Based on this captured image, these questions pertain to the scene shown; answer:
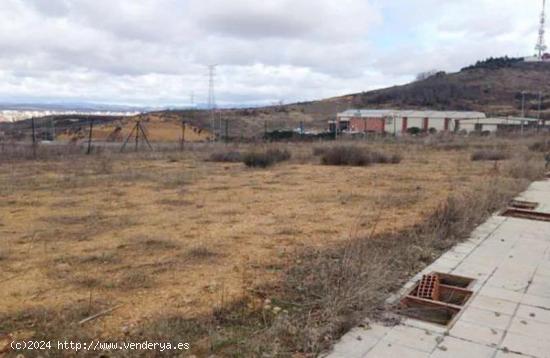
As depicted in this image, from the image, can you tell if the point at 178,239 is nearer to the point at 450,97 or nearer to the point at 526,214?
the point at 526,214

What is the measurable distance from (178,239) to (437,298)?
331 cm

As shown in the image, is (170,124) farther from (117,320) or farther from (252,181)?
(117,320)

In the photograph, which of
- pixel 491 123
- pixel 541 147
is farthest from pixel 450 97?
pixel 541 147

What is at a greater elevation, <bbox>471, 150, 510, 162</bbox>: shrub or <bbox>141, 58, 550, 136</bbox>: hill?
<bbox>141, 58, 550, 136</bbox>: hill

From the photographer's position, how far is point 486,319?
12.2 feet

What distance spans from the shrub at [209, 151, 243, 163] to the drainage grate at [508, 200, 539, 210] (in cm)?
1187

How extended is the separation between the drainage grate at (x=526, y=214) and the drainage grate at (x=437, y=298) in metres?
3.90

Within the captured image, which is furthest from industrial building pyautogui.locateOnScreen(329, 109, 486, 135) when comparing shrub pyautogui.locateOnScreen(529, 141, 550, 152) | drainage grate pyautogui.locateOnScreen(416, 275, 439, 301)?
drainage grate pyautogui.locateOnScreen(416, 275, 439, 301)

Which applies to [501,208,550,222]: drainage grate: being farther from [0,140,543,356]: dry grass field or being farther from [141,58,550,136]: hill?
[141,58,550,136]: hill

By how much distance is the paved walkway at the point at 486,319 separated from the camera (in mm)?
3188

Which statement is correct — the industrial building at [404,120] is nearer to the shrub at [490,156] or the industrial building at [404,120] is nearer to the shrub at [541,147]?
the shrub at [541,147]

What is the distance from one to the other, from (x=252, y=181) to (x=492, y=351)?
10.0 metres

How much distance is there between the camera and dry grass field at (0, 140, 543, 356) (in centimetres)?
369

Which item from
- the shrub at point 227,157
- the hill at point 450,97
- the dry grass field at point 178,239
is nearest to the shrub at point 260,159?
the shrub at point 227,157
